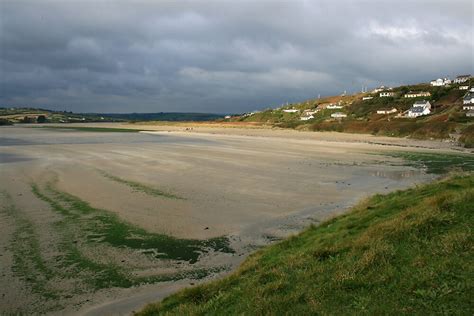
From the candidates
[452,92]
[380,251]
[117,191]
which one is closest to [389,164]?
[117,191]

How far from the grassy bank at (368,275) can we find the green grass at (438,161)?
21.6m

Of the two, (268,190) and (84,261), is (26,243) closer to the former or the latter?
(84,261)

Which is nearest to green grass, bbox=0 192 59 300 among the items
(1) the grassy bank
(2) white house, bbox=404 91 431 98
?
(1) the grassy bank

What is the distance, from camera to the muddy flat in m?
10.0

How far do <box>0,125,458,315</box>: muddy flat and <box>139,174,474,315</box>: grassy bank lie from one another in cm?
207

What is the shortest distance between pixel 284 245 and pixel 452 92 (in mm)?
124874

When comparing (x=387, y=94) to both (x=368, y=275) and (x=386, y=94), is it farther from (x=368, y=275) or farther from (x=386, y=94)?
(x=368, y=275)

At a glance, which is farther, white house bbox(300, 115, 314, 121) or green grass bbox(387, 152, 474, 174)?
white house bbox(300, 115, 314, 121)

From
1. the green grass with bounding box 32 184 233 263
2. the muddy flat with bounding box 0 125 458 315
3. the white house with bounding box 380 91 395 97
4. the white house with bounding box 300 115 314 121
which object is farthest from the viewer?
the white house with bounding box 380 91 395 97

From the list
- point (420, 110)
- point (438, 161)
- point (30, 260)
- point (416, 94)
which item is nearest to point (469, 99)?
point (420, 110)

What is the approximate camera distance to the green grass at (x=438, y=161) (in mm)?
30220

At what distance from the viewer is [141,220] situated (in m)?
15.9

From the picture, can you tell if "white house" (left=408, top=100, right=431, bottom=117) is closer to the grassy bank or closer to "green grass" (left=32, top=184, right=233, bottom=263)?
"green grass" (left=32, top=184, right=233, bottom=263)

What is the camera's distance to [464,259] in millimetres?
6793
